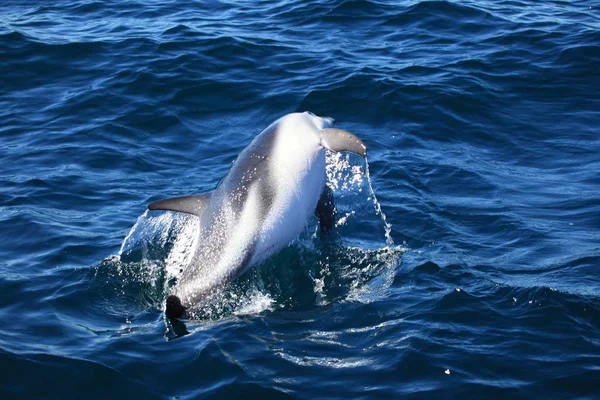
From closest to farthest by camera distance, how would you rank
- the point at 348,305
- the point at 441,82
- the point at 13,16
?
the point at 348,305
the point at 441,82
the point at 13,16

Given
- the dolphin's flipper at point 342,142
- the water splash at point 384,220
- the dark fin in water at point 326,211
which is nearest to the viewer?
the dolphin's flipper at point 342,142

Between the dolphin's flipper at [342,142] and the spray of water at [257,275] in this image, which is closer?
the spray of water at [257,275]

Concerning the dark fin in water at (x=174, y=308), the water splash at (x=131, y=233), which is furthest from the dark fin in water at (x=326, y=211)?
the dark fin in water at (x=174, y=308)

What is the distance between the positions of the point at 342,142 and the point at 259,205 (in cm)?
173

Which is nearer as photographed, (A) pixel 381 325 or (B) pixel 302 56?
(A) pixel 381 325

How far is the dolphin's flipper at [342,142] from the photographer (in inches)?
426

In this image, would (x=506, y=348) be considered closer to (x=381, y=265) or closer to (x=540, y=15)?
(x=381, y=265)

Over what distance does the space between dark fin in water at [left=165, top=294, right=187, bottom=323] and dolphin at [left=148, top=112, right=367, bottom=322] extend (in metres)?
0.01

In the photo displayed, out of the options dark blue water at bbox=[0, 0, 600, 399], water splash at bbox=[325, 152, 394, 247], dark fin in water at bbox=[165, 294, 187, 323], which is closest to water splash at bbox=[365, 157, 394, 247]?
water splash at bbox=[325, 152, 394, 247]

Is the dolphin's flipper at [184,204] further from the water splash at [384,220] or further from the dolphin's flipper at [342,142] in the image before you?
the water splash at [384,220]

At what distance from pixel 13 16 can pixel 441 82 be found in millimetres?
12442

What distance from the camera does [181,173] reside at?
1438 centimetres

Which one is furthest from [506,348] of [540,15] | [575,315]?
[540,15]

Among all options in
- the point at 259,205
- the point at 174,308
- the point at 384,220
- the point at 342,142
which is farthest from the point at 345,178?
the point at 174,308
